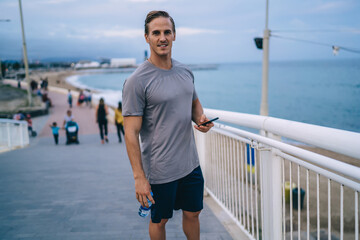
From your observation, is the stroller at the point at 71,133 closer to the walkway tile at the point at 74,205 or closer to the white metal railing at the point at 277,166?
the walkway tile at the point at 74,205

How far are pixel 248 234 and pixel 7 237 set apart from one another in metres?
2.26

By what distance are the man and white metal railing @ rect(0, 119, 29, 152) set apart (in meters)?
9.03

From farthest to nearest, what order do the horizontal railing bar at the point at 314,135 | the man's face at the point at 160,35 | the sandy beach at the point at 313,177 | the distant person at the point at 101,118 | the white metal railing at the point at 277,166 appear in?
the distant person at the point at 101,118
the sandy beach at the point at 313,177
the man's face at the point at 160,35
the white metal railing at the point at 277,166
the horizontal railing bar at the point at 314,135

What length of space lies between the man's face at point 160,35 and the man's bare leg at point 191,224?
1.14m

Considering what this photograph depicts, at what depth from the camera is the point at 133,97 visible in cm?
195

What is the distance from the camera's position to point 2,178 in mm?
5336

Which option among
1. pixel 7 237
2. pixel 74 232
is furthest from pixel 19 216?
pixel 74 232

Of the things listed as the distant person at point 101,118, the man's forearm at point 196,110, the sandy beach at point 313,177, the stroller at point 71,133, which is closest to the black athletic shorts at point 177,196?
the man's forearm at point 196,110

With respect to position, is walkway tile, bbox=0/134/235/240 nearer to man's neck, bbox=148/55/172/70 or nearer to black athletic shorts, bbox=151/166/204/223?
black athletic shorts, bbox=151/166/204/223

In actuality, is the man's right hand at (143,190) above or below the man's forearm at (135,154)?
below

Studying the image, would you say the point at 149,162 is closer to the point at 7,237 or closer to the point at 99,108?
the point at 7,237

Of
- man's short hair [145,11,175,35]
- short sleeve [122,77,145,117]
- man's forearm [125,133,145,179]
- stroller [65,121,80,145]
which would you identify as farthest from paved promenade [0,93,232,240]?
stroller [65,121,80,145]

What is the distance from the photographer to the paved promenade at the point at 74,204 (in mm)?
3098

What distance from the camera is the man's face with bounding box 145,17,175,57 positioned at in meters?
2.05
